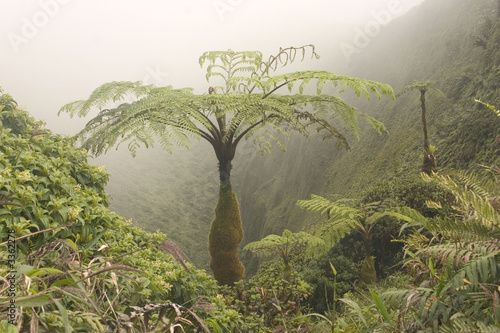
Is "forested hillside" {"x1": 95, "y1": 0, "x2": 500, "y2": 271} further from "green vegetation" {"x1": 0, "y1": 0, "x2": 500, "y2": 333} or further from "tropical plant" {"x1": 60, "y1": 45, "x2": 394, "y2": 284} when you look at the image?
"tropical plant" {"x1": 60, "y1": 45, "x2": 394, "y2": 284}

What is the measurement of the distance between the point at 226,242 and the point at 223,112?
1.86m

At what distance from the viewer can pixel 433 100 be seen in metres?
10.3

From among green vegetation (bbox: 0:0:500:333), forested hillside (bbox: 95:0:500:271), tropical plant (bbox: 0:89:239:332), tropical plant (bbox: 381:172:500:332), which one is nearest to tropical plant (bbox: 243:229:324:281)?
green vegetation (bbox: 0:0:500:333)

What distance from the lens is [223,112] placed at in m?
4.49

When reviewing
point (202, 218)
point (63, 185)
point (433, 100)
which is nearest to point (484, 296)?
point (63, 185)

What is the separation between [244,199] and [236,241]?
40.2 ft

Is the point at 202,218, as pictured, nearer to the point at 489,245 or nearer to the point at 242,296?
the point at 242,296

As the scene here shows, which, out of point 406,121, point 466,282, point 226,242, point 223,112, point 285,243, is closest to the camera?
point 466,282

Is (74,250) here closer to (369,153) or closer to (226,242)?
(226,242)

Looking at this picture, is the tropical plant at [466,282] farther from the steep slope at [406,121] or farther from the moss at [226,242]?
the steep slope at [406,121]

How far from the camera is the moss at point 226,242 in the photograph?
5.09m

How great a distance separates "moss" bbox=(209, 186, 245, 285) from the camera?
5.09 m

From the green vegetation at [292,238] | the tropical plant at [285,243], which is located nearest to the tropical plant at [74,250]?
the green vegetation at [292,238]

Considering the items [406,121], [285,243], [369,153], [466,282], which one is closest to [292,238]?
[285,243]
